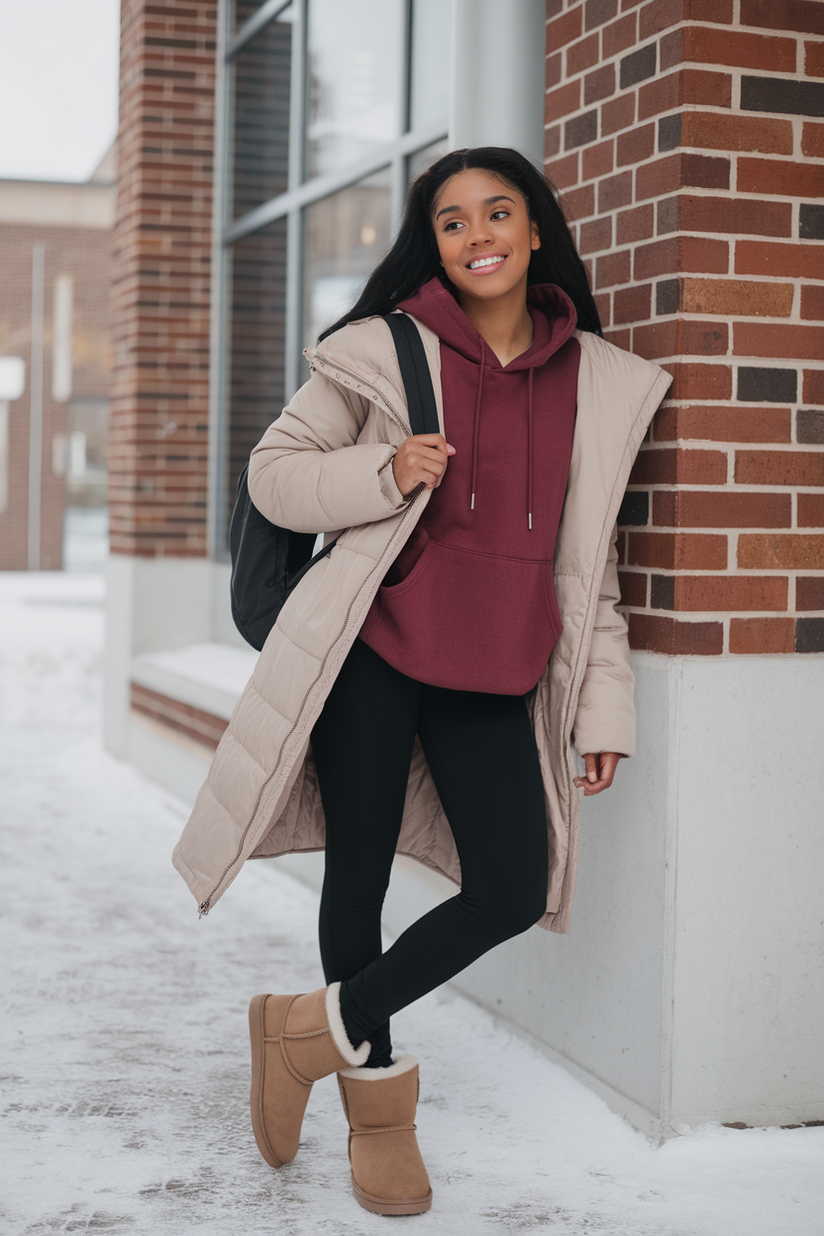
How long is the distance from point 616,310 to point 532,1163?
184 cm

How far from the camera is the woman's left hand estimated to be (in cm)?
263

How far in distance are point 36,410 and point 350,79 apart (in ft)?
72.2

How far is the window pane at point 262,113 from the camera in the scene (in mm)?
6758

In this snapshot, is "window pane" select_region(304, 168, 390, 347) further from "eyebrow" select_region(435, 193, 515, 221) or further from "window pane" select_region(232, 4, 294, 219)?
"eyebrow" select_region(435, 193, 515, 221)

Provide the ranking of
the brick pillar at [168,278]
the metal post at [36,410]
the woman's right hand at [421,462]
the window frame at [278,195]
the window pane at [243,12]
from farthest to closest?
the metal post at [36,410]
the brick pillar at [168,278]
the window pane at [243,12]
the window frame at [278,195]
the woman's right hand at [421,462]

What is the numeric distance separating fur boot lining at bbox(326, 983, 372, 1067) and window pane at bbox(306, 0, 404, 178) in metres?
3.92

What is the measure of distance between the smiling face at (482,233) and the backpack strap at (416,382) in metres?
0.16

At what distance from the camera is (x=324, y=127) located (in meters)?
6.35

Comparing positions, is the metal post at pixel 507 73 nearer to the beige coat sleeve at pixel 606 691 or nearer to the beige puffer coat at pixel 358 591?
the beige puffer coat at pixel 358 591

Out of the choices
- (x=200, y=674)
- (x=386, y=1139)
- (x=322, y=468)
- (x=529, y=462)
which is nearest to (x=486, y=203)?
(x=529, y=462)

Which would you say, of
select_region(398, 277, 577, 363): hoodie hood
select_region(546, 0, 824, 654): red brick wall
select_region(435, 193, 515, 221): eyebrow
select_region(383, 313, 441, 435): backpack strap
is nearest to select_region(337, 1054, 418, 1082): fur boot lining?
select_region(546, 0, 824, 654): red brick wall

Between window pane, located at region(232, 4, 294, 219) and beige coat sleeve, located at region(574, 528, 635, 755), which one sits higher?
window pane, located at region(232, 4, 294, 219)

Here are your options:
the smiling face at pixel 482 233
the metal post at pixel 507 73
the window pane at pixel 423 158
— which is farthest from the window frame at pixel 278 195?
the smiling face at pixel 482 233

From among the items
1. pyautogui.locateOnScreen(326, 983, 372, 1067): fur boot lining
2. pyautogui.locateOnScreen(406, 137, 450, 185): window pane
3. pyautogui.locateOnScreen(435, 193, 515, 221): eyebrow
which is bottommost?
pyautogui.locateOnScreen(326, 983, 372, 1067): fur boot lining
